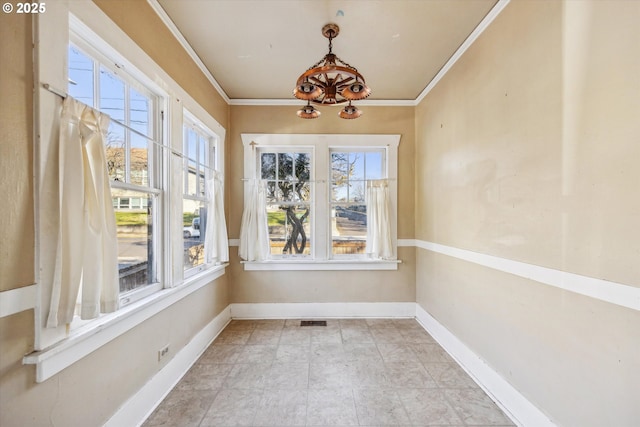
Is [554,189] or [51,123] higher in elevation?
[51,123]

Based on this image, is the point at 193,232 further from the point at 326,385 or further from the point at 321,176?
the point at 326,385

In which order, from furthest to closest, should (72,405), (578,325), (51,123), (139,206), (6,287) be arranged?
(139,206) → (578,325) → (72,405) → (51,123) → (6,287)

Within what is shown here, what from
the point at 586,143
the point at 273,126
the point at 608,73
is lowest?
the point at 586,143

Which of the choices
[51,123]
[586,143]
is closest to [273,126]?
[51,123]

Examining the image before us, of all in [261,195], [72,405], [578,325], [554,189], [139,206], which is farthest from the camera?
[261,195]

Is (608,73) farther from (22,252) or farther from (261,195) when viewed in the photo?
(261,195)

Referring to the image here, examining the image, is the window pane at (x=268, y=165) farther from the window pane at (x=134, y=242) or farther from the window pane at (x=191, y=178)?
the window pane at (x=134, y=242)

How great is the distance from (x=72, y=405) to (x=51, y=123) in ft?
4.31

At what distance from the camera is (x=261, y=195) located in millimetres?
3551

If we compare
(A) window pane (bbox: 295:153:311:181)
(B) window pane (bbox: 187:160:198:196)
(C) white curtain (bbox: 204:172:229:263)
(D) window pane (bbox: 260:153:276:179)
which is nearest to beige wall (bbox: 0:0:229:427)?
(B) window pane (bbox: 187:160:198:196)

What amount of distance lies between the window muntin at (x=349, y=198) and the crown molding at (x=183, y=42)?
1644 mm

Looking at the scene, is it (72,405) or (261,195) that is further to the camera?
(261,195)

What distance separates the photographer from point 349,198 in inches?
148

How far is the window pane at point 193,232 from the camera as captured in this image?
2.59 meters
